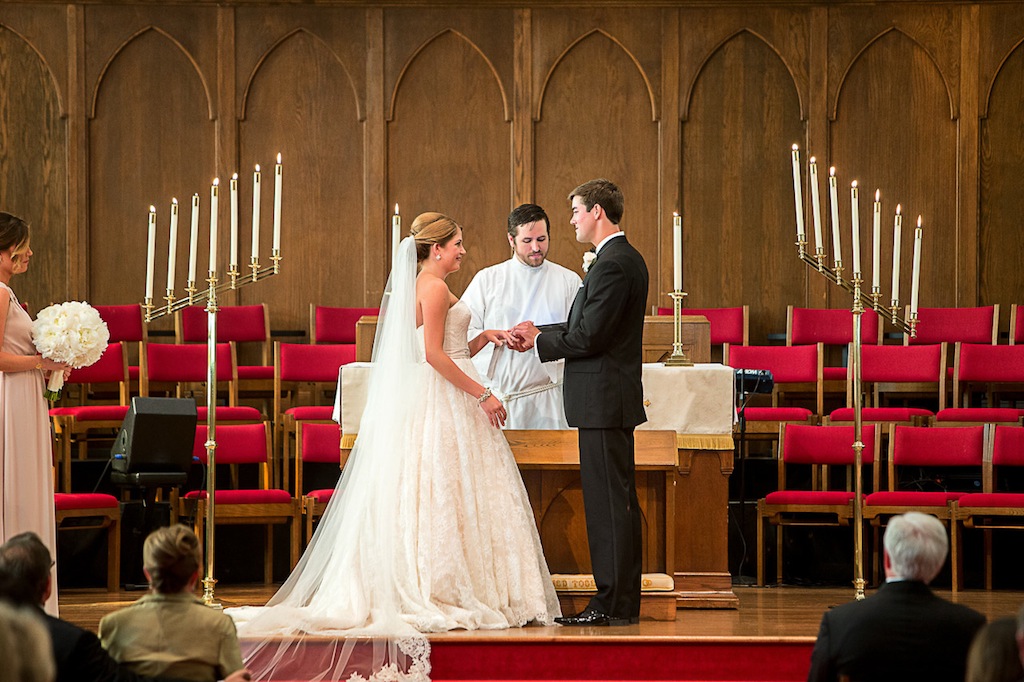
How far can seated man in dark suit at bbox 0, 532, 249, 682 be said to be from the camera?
294 cm

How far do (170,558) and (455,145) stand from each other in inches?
300

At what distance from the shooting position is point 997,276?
10195mm

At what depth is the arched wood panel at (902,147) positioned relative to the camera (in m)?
10.2

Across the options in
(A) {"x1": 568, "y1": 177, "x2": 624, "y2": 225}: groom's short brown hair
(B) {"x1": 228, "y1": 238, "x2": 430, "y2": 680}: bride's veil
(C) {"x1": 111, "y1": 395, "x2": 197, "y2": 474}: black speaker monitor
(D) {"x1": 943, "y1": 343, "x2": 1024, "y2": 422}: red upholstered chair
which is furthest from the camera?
(D) {"x1": 943, "y1": 343, "x2": 1024, "y2": 422}: red upholstered chair

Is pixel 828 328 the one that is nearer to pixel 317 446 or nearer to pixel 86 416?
pixel 317 446

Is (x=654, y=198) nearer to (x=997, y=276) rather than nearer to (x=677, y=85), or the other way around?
(x=677, y=85)

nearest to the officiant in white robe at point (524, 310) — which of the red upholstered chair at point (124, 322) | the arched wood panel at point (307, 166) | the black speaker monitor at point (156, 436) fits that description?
the black speaker monitor at point (156, 436)

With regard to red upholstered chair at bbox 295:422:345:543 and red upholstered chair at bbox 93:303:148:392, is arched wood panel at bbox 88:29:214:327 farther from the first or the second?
red upholstered chair at bbox 295:422:345:543

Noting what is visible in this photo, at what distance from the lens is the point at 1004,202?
10.2 metres

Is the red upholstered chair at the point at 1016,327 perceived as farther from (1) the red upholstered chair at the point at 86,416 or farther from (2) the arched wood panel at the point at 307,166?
(1) the red upholstered chair at the point at 86,416

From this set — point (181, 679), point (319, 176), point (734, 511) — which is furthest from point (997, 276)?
point (181, 679)

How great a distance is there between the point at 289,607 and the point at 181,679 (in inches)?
71.3

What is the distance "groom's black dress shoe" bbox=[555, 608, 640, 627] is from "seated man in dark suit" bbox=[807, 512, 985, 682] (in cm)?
203

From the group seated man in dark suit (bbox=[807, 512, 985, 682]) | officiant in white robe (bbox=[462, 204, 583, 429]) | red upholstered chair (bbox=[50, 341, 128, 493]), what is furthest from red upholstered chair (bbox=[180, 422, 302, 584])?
seated man in dark suit (bbox=[807, 512, 985, 682])
